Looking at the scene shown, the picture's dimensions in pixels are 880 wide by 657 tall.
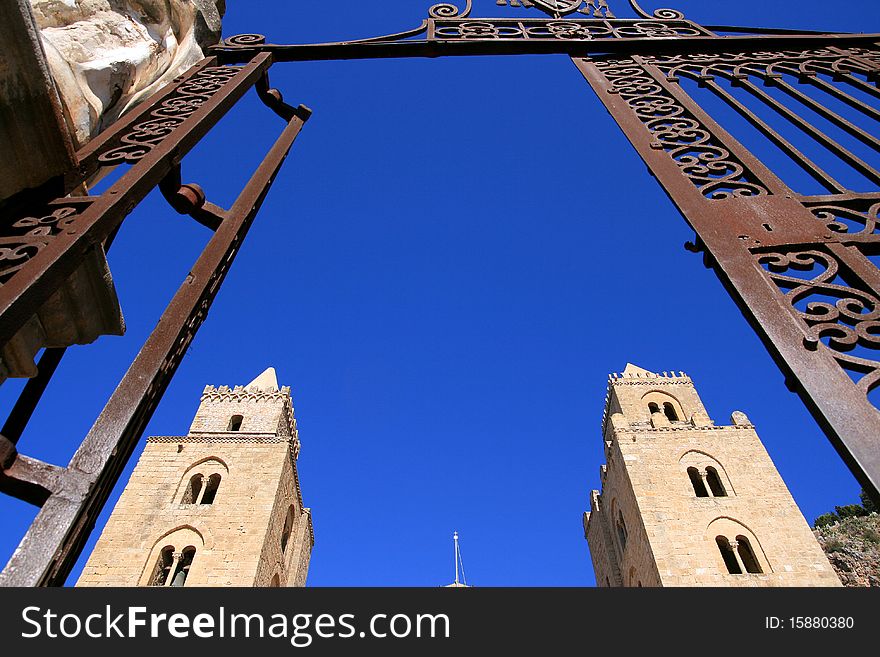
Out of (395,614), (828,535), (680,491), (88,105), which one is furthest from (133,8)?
(828,535)

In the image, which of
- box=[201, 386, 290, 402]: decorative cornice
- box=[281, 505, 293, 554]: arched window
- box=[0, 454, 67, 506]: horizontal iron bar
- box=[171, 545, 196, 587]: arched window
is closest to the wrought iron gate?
box=[0, 454, 67, 506]: horizontal iron bar

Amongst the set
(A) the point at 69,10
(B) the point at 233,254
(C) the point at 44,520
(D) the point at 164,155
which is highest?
(A) the point at 69,10

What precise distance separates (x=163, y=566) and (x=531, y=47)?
21.1 meters

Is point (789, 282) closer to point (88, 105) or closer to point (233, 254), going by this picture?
point (233, 254)

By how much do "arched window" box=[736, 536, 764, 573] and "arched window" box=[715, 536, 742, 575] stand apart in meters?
0.26

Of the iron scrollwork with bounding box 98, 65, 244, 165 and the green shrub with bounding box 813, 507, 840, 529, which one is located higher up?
the green shrub with bounding box 813, 507, 840, 529

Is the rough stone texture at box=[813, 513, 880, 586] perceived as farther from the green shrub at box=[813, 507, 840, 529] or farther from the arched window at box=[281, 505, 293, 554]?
the arched window at box=[281, 505, 293, 554]

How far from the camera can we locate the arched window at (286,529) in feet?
78.5

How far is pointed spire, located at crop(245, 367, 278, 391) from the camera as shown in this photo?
28875 millimetres

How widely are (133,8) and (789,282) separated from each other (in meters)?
3.75

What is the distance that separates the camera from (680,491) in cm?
2212

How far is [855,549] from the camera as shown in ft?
99.3

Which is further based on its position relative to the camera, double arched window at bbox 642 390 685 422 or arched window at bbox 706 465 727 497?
double arched window at bbox 642 390 685 422

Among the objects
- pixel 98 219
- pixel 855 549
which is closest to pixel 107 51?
pixel 98 219
